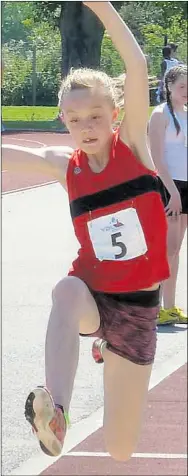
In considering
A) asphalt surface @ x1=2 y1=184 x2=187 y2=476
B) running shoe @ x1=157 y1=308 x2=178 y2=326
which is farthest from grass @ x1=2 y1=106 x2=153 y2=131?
running shoe @ x1=157 y1=308 x2=178 y2=326

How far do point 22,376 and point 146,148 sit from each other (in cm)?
206

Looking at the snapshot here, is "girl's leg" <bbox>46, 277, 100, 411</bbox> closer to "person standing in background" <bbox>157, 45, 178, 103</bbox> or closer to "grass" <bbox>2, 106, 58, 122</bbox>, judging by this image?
"grass" <bbox>2, 106, 58, 122</bbox>

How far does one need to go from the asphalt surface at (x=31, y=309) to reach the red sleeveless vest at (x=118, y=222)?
161 cm

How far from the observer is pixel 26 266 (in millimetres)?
8273

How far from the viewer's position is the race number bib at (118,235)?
11.4 feet

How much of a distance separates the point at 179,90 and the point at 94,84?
1364mm

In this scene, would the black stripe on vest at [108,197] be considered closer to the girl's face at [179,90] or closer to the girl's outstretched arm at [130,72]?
the girl's outstretched arm at [130,72]

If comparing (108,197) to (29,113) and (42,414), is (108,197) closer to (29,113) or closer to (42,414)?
(29,113)

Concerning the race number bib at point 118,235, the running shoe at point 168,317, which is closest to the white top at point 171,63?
the race number bib at point 118,235

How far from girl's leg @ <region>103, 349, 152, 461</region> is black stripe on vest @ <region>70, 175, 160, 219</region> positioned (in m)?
0.52

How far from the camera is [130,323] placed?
3.74 metres

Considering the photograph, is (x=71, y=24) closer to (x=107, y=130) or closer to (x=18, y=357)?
(x=107, y=130)

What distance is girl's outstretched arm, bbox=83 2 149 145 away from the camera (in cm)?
324

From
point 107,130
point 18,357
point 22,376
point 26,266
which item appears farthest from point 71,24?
point 26,266
